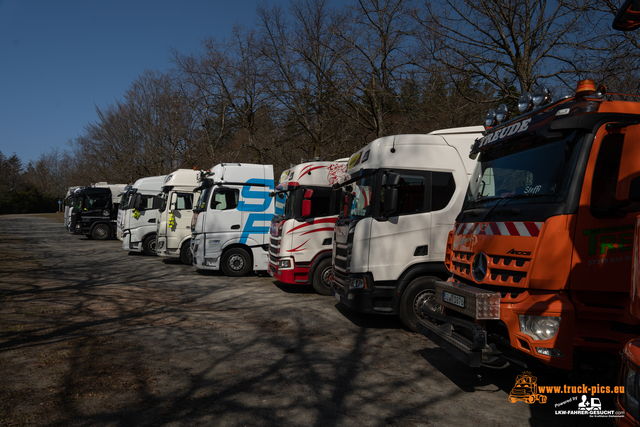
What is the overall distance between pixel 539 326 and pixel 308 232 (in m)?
7.05

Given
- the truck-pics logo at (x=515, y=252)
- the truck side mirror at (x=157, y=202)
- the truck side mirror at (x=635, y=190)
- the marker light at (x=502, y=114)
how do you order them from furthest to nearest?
the truck side mirror at (x=157, y=202) < the marker light at (x=502, y=114) < the truck-pics logo at (x=515, y=252) < the truck side mirror at (x=635, y=190)

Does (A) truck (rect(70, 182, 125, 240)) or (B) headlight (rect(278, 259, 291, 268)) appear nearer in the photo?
(B) headlight (rect(278, 259, 291, 268))

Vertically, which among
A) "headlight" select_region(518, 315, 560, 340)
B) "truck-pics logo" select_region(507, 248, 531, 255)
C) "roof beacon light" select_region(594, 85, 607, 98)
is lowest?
"headlight" select_region(518, 315, 560, 340)

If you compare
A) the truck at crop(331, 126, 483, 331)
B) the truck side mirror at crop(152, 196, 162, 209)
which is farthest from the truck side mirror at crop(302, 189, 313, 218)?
the truck side mirror at crop(152, 196, 162, 209)

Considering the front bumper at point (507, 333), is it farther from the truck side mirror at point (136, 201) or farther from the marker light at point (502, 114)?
the truck side mirror at point (136, 201)

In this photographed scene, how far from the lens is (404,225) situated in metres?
7.31

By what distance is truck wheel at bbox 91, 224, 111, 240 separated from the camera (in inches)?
1029

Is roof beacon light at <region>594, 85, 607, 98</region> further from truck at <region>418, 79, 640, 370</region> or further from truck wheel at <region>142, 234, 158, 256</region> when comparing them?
truck wheel at <region>142, 234, 158, 256</region>

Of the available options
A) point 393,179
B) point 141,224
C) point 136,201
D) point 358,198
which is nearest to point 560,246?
point 393,179

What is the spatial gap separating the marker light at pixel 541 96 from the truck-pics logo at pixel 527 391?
2770 millimetres

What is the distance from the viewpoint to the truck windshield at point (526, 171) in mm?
4262

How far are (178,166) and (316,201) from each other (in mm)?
21465

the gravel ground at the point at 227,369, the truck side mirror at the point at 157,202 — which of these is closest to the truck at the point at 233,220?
the gravel ground at the point at 227,369

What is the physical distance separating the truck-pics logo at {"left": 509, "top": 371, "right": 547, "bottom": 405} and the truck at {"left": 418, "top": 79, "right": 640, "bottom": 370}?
519 millimetres
